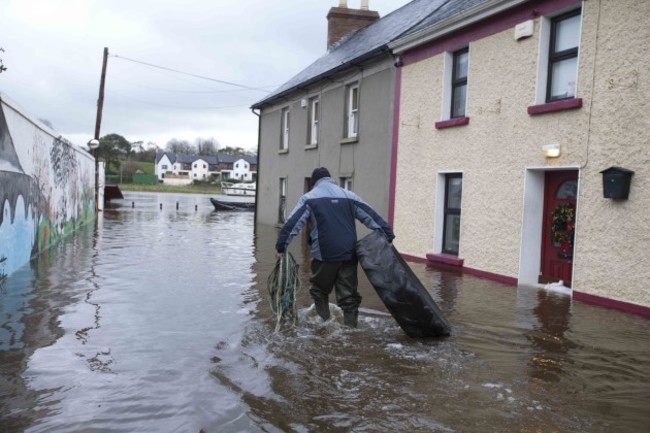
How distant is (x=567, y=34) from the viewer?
9.17 m

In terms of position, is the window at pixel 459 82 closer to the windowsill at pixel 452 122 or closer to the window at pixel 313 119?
the windowsill at pixel 452 122

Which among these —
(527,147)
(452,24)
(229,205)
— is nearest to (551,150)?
(527,147)

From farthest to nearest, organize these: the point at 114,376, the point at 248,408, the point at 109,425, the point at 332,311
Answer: the point at 332,311 → the point at 114,376 → the point at 248,408 → the point at 109,425

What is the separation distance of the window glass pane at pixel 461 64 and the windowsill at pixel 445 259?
355cm

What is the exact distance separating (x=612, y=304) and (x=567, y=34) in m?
4.21

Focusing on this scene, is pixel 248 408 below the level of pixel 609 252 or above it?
below

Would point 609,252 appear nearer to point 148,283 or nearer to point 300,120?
point 148,283

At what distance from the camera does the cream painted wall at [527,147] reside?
7777mm

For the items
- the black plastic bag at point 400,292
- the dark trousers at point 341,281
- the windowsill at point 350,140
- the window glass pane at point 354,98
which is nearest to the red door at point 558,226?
the black plastic bag at point 400,292

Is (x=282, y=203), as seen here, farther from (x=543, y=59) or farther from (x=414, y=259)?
(x=543, y=59)

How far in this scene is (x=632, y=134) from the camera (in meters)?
7.80

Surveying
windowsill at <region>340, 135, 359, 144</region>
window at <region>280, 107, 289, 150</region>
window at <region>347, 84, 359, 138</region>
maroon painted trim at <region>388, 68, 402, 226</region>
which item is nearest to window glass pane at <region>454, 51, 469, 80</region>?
maroon painted trim at <region>388, 68, 402, 226</region>

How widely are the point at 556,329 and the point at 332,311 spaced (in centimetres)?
257

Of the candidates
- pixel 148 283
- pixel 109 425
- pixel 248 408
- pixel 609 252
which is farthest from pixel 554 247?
pixel 109 425
